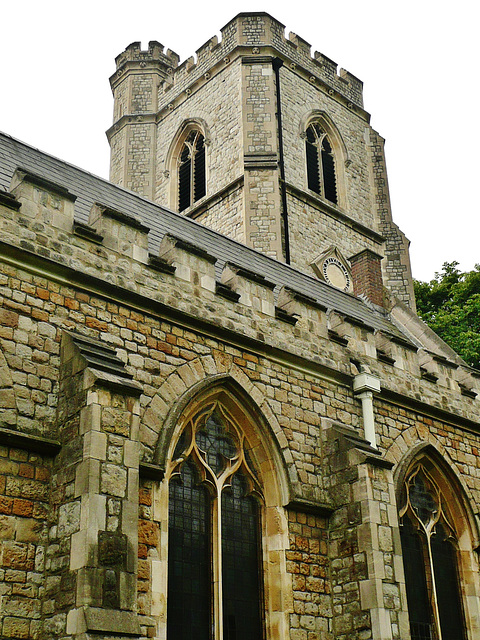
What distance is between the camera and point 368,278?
60.8 feet

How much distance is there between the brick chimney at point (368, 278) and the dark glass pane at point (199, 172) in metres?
9.92

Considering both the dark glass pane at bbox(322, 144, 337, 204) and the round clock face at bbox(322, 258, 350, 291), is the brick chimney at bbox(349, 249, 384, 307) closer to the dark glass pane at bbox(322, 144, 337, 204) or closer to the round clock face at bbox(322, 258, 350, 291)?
Answer: the round clock face at bbox(322, 258, 350, 291)

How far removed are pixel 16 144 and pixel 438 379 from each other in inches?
302

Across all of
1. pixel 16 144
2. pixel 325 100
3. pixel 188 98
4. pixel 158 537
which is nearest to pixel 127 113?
pixel 188 98

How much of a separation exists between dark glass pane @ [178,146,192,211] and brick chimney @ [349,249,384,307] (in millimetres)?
10641

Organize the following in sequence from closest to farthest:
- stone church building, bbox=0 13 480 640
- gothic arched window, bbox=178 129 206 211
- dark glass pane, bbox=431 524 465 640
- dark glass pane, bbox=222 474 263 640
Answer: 1. stone church building, bbox=0 13 480 640
2. dark glass pane, bbox=222 474 263 640
3. dark glass pane, bbox=431 524 465 640
4. gothic arched window, bbox=178 129 206 211

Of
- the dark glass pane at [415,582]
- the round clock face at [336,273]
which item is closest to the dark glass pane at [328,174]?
the round clock face at [336,273]

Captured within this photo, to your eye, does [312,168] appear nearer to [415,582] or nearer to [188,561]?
[415,582]

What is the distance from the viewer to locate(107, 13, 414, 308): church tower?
25.5 meters

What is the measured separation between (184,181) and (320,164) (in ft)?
15.5

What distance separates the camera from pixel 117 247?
392 inches

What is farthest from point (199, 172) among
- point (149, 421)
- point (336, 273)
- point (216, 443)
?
point (149, 421)

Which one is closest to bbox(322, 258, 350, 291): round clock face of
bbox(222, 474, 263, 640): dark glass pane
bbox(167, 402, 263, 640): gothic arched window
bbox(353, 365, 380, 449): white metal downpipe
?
bbox(353, 365, 380, 449): white metal downpipe

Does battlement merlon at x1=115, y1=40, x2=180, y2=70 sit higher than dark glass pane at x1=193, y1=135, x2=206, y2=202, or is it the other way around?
battlement merlon at x1=115, y1=40, x2=180, y2=70
